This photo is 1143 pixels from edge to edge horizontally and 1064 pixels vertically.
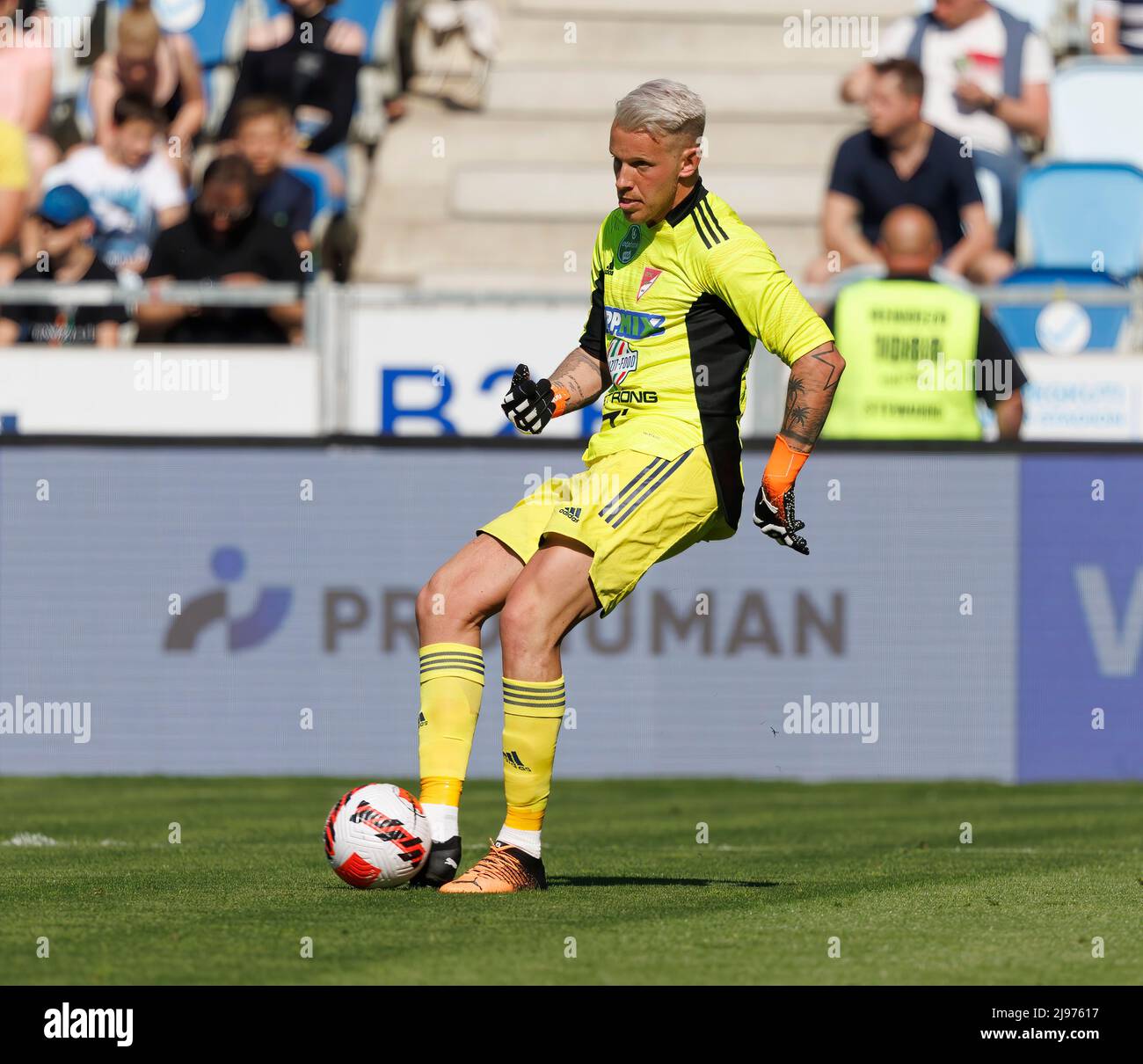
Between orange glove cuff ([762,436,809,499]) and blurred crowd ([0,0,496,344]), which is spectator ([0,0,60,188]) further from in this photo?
orange glove cuff ([762,436,809,499])

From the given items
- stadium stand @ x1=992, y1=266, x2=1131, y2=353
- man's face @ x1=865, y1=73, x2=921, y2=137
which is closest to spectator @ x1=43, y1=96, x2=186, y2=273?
man's face @ x1=865, y1=73, x2=921, y2=137

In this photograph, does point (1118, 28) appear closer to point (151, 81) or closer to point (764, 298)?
point (151, 81)

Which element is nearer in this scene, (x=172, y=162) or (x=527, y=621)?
(x=527, y=621)

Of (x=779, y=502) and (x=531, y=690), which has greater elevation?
(x=779, y=502)

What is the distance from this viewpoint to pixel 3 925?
5734 millimetres

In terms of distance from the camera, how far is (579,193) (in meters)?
17.3

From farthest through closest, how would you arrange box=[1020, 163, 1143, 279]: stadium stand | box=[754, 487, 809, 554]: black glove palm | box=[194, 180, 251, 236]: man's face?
box=[1020, 163, 1143, 279]: stadium stand < box=[194, 180, 251, 236]: man's face < box=[754, 487, 809, 554]: black glove palm

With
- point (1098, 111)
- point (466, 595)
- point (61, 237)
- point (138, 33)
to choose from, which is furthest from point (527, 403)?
point (1098, 111)

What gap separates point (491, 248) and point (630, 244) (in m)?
10.5

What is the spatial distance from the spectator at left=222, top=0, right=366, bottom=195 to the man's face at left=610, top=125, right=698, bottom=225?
10697 millimetres

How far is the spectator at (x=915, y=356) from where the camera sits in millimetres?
13055

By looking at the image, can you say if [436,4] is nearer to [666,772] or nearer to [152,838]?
[666,772]

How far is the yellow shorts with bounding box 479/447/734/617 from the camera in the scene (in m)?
6.59
